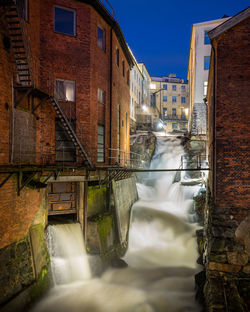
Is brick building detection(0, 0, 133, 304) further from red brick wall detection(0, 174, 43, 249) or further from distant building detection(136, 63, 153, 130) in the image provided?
distant building detection(136, 63, 153, 130)

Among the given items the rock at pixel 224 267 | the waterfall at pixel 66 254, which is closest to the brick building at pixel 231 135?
the rock at pixel 224 267

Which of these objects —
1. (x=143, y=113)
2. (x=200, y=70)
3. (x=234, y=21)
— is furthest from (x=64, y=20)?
(x=143, y=113)

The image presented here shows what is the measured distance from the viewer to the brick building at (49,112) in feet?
28.3

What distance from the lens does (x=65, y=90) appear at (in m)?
12.5

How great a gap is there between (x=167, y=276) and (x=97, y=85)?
11575 millimetres

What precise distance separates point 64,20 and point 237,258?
14.3 m

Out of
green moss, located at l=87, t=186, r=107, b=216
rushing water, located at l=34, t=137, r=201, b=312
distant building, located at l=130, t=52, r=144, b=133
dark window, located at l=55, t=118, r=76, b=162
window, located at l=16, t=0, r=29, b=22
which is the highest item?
distant building, located at l=130, t=52, r=144, b=133

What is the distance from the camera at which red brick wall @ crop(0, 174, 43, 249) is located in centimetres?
830

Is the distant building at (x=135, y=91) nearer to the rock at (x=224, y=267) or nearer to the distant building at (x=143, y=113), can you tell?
the distant building at (x=143, y=113)

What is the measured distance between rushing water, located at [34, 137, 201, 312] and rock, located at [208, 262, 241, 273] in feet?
8.24

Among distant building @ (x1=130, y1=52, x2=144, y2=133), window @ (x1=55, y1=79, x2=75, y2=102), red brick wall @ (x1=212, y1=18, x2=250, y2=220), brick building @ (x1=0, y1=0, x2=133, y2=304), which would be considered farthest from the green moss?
distant building @ (x1=130, y1=52, x2=144, y2=133)

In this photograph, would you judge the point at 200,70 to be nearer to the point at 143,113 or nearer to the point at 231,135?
the point at 143,113

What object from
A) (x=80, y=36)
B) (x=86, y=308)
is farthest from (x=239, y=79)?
(x=86, y=308)

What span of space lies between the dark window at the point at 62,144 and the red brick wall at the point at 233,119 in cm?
782
